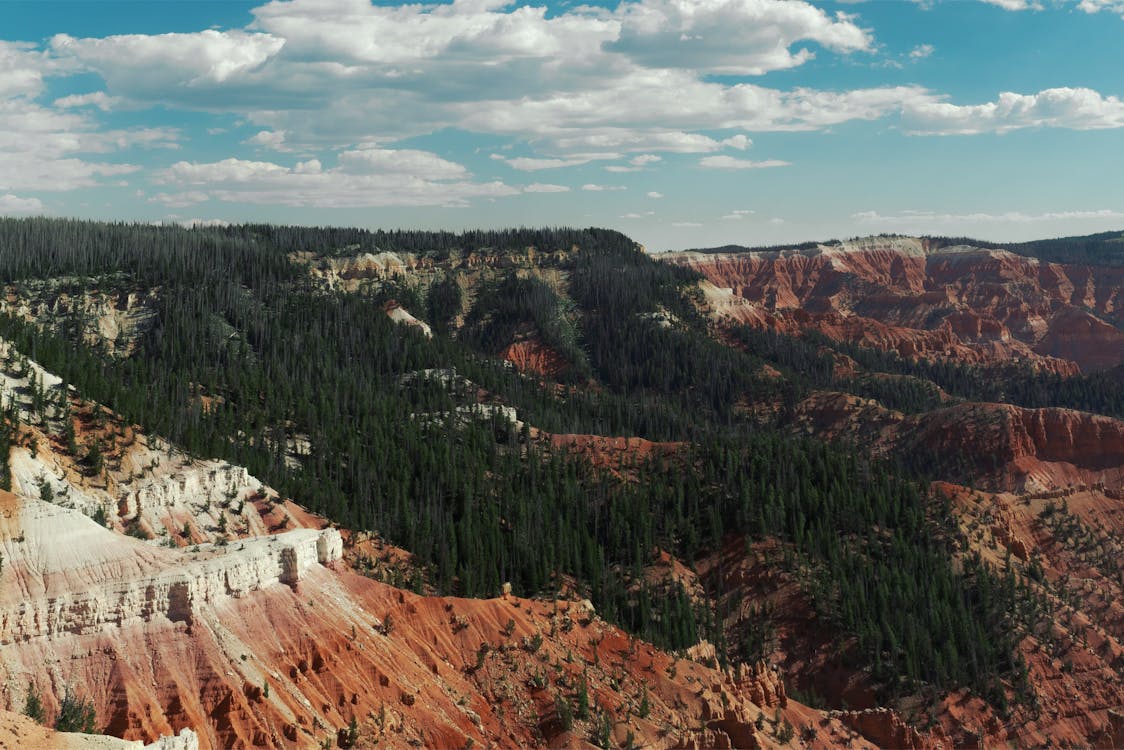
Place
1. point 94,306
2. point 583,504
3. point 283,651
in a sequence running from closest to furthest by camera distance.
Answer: point 283,651, point 583,504, point 94,306

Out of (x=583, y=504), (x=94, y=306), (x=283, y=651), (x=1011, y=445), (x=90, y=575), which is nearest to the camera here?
(x=90, y=575)

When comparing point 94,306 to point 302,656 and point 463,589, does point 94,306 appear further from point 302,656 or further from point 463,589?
point 302,656

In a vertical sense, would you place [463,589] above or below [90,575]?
below

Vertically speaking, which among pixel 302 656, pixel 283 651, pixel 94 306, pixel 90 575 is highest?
pixel 94 306

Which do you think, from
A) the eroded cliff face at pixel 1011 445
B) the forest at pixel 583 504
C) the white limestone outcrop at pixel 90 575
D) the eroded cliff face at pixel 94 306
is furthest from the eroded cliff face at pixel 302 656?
the eroded cliff face at pixel 94 306

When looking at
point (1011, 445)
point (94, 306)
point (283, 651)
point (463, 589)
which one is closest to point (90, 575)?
point (283, 651)

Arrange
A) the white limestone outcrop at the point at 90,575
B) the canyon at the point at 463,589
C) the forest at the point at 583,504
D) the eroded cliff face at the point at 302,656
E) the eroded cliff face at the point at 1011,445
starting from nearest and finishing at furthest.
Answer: the eroded cliff face at the point at 302,656 < the white limestone outcrop at the point at 90,575 < the canyon at the point at 463,589 < the forest at the point at 583,504 < the eroded cliff face at the point at 1011,445

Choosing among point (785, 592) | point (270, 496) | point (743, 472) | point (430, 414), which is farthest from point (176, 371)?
point (785, 592)

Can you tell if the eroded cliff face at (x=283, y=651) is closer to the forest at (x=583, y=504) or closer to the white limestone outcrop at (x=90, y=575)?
the white limestone outcrop at (x=90, y=575)

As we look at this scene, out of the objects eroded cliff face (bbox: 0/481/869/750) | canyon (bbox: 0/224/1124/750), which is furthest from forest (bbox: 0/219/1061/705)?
eroded cliff face (bbox: 0/481/869/750)

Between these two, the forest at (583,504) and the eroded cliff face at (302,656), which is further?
the forest at (583,504)

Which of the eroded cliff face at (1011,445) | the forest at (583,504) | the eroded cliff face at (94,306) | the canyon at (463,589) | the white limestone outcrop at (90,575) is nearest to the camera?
the white limestone outcrop at (90,575)

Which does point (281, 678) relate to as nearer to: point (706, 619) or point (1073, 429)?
point (706, 619)
